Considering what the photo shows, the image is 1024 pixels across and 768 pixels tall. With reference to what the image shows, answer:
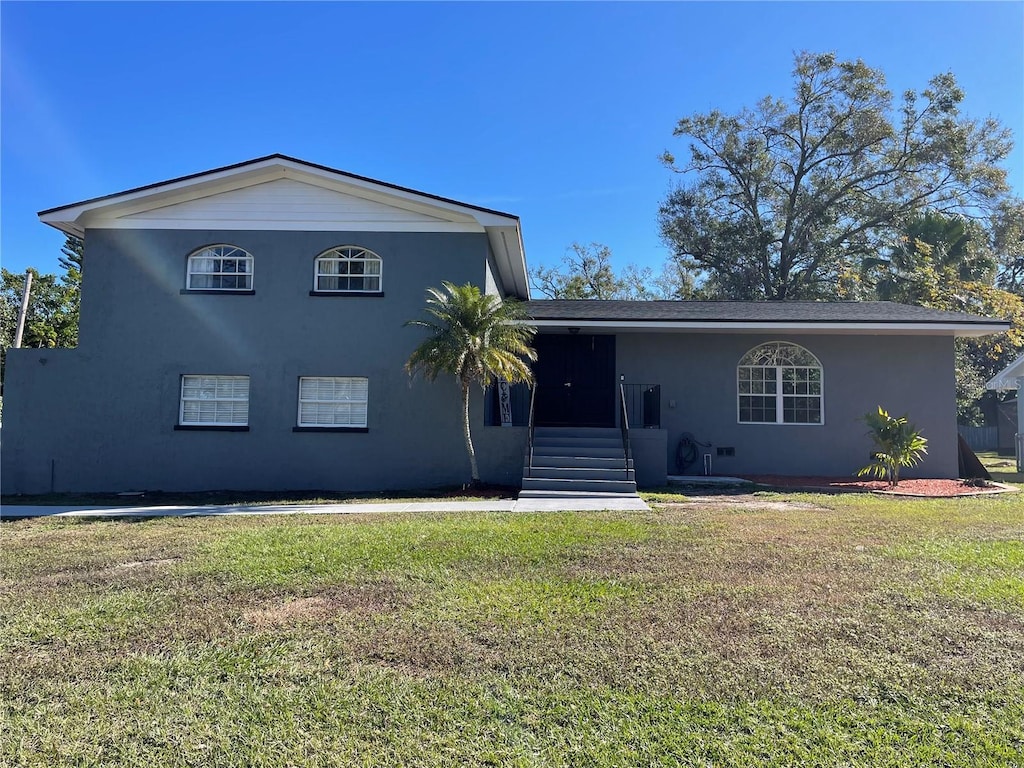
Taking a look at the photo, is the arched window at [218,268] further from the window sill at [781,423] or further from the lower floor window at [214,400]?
the window sill at [781,423]

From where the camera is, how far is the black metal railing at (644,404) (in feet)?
43.1

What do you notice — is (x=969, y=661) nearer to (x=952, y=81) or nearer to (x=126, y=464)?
(x=126, y=464)

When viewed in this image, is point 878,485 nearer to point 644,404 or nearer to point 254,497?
point 644,404

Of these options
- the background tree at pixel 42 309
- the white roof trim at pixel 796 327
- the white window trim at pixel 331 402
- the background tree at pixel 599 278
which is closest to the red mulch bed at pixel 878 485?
the white roof trim at pixel 796 327

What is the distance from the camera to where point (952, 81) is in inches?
1050

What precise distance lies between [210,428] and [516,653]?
9.90 metres

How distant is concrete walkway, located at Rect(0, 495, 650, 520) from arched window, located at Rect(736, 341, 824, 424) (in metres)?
5.13

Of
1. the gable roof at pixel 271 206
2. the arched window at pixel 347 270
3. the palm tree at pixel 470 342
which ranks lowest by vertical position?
the palm tree at pixel 470 342

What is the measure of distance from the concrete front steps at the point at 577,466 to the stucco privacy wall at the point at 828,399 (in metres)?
2.49

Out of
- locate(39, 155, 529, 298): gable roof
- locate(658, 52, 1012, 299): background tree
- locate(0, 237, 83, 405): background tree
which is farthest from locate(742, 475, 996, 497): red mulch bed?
locate(0, 237, 83, 405): background tree

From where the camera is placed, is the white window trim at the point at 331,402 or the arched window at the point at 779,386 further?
the arched window at the point at 779,386

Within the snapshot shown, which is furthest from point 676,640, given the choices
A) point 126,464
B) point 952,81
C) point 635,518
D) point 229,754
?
point 952,81

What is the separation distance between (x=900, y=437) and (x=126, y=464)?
1414 cm

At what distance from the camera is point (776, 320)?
488 inches
